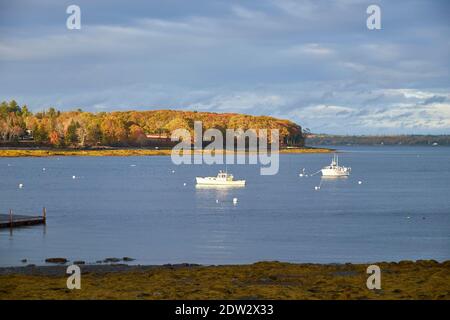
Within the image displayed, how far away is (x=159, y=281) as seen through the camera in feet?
98.0

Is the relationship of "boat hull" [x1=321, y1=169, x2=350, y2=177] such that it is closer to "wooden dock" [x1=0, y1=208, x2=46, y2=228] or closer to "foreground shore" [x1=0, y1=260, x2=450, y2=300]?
"wooden dock" [x1=0, y1=208, x2=46, y2=228]

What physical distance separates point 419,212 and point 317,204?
16852 millimetres

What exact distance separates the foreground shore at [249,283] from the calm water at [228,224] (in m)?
12.3

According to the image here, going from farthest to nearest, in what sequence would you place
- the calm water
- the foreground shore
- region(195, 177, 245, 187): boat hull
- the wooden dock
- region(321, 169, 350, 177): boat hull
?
region(321, 169, 350, 177): boat hull, region(195, 177, 245, 187): boat hull, the wooden dock, the calm water, the foreground shore

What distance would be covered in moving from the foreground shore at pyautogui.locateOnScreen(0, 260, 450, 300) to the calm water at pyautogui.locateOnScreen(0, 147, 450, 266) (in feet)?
40.3

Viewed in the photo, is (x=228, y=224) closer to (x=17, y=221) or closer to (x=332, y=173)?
(x=17, y=221)

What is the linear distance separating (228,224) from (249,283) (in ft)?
143

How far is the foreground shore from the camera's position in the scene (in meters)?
25.7

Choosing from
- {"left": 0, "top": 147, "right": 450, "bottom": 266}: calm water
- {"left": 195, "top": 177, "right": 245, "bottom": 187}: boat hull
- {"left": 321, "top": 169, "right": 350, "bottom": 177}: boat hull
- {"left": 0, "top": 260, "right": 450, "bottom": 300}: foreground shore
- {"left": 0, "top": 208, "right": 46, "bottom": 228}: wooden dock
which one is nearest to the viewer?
{"left": 0, "top": 260, "right": 450, "bottom": 300}: foreground shore

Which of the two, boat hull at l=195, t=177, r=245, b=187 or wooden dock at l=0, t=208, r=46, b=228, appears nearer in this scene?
wooden dock at l=0, t=208, r=46, b=228

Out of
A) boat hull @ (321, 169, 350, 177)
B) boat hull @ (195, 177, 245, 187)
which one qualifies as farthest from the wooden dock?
boat hull @ (321, 169, 350, 177)

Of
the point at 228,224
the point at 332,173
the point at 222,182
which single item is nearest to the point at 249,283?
the point at 228,224

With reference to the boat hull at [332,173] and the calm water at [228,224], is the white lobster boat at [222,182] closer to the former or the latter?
the calm water at [228,224]
